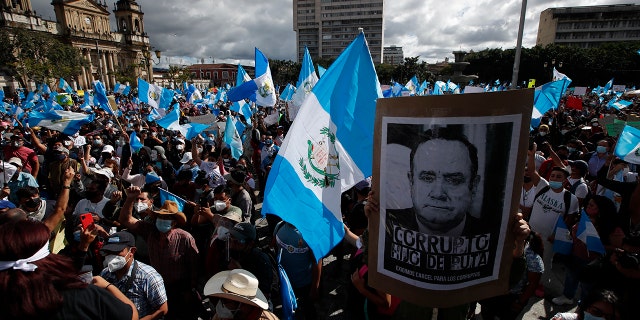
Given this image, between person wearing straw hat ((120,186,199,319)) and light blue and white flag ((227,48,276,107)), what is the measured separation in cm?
465

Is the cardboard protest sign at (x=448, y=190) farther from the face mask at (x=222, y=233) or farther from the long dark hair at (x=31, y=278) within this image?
the face mask at (x=222, y=233)

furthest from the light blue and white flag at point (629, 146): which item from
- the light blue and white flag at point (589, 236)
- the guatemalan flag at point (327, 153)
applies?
the guatemalan flag at point (327, 153)

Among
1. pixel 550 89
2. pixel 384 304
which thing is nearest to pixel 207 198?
pixel 384 304

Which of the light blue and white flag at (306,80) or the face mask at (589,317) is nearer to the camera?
the face mask at (589,317)

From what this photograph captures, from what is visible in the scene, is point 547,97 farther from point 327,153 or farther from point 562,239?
point 327,153

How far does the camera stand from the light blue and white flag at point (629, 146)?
466 centimetres

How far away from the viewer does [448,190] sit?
1.36m

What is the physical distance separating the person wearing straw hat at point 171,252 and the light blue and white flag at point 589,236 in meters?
4.13

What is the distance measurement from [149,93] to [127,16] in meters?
88.9

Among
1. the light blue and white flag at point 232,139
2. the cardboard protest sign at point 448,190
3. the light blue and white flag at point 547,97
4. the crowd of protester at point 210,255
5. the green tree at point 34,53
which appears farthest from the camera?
the green tree at point 34,53

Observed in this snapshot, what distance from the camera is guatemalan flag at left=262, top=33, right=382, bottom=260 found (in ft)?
8.76

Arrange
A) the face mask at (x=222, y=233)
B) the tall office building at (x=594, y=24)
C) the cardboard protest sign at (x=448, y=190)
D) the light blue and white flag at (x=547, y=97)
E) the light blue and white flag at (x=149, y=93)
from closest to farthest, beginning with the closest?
the cardboard protest sign at (x=448, y=190)
the face mask at (x=222, y=233)
the light blue and white flag at (x=547, y=97)
the light blue and white flag at (x=149, y=93)
the tall office building at (x=594, y=24)

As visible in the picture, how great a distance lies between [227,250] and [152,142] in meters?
7.22

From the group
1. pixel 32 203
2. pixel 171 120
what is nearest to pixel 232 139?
pixel 171 120
